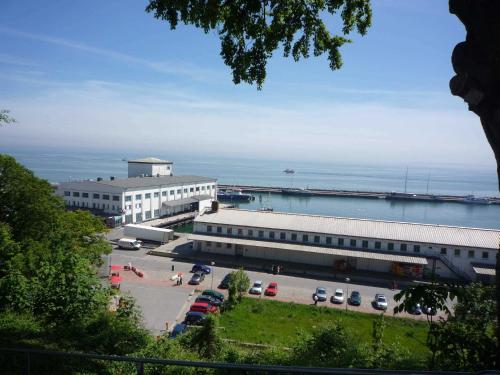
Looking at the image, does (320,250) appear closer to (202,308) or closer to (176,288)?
(176,288)

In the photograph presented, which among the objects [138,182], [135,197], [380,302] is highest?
[138,182]

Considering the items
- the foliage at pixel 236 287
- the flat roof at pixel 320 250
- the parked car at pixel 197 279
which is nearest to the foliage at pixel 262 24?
the foliage at pixel 236 287

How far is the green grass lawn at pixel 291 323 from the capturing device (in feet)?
47.1

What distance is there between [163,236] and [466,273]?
20.9 metres

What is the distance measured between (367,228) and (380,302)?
7.84 meters

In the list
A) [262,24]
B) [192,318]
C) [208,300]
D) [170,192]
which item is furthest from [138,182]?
[262,24]

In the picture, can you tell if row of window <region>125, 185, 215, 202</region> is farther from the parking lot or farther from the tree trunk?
the tree trunk

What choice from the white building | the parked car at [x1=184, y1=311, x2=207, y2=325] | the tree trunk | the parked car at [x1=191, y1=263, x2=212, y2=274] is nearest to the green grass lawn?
the parked car at [x1=184, y1=311, x2=207, y2=325]

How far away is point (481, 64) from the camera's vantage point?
3.64 meters

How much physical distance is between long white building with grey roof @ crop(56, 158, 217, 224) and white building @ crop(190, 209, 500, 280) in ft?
39.6

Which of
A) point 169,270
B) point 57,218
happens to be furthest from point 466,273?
point 57,218

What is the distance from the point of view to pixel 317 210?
6381cm

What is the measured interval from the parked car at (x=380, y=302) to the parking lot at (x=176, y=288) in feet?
0.91

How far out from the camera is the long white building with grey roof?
36969mm
